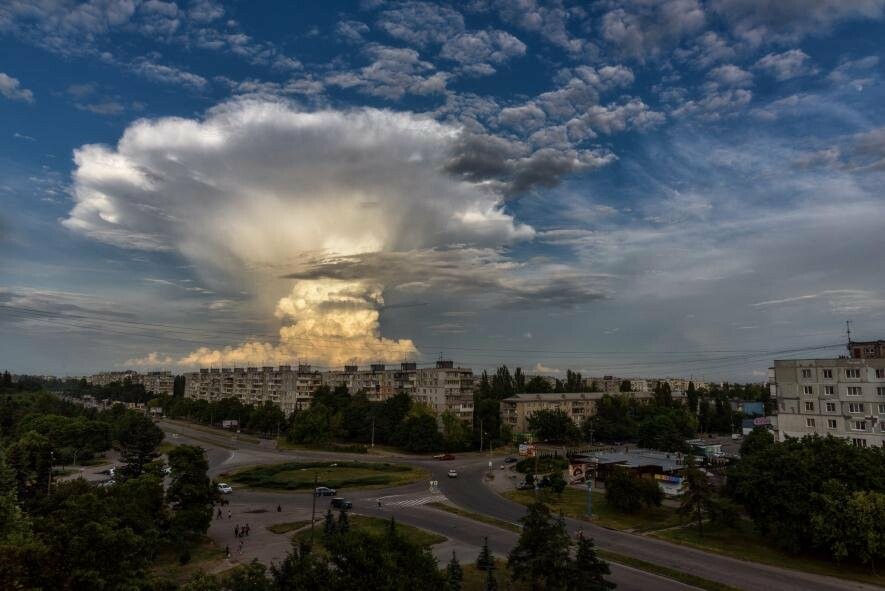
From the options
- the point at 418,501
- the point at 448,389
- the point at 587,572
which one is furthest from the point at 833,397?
the point at 448,389

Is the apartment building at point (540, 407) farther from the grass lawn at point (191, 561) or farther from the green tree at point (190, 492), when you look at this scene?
the grass lawn at point (191, 561)

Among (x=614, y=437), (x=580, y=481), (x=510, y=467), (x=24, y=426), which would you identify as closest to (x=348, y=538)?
(x=580, y=481)

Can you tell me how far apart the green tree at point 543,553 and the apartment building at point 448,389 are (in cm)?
9811

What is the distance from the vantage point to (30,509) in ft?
172

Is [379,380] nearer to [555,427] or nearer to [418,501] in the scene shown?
[555,427]

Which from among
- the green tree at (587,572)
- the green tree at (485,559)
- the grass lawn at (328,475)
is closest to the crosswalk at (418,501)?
the grass lawn at (328,475)

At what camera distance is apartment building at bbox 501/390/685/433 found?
147 m

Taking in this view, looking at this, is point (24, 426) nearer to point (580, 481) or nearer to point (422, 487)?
point (422, 487)

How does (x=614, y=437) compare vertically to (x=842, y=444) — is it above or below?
below

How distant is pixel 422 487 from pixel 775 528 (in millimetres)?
47394

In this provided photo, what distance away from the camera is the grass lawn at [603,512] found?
192ft

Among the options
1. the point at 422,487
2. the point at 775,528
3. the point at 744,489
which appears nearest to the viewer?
the point at 775,528

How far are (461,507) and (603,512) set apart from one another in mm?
17090

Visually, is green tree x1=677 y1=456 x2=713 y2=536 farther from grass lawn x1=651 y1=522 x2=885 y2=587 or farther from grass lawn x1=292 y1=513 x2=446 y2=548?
grass lawn x1=292 y1=513 x2=446 y2=548
